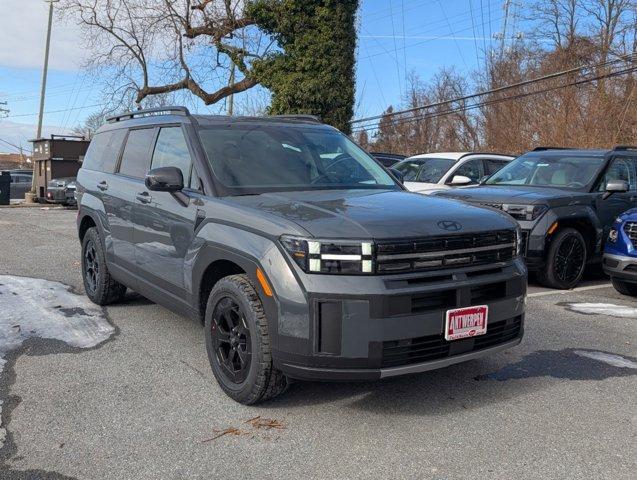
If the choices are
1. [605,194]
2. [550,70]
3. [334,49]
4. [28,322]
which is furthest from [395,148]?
[28,322]

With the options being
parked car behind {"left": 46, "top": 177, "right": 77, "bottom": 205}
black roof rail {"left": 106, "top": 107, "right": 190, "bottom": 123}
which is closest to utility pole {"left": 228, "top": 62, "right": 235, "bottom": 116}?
parked car behind {"left": 46, "top": 177, "right": 77, "bottom": 205}

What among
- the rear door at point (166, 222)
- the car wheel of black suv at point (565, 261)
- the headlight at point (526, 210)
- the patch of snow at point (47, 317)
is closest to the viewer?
the rear door at point (166, 222)

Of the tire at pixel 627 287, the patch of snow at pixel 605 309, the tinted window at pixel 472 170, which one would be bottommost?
the patch of snow at pixel 605 309

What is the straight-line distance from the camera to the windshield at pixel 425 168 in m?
11.3

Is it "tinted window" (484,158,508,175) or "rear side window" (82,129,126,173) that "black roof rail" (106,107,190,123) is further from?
"tinted window" (484,158,508,175)

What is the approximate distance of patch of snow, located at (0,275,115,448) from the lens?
5219 mm

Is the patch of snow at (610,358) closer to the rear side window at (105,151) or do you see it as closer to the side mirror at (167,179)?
the side mirror at (167,179)

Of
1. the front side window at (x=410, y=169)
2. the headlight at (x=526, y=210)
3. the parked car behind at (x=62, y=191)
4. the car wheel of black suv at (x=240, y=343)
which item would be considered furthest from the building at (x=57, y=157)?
the car wheel of black suv at (x=240, y=343)

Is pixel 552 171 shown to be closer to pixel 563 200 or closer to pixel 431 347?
pixel 563 200

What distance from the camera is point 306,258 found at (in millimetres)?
3363

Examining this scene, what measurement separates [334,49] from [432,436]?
18461mm

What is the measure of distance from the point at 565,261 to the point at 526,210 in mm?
894

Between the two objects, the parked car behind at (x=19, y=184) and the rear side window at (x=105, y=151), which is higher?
the rear side window at (x=105, y=151)

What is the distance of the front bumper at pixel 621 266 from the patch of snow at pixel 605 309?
1.12ft
